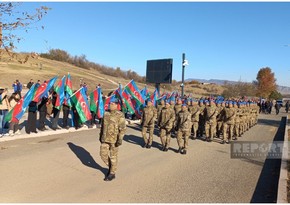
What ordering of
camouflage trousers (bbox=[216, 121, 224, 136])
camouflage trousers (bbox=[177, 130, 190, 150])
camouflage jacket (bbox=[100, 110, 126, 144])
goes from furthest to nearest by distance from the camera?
1. camouflage trousers (bbox=[216, 121, 224, 136])
2. camouflage trousers (bbox=[177, 130, 190, 150])
3. camouflage jacket (bbox=[100, 110, 126, 144])

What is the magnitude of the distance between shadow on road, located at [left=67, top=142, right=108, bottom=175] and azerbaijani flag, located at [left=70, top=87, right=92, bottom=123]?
2697 mm

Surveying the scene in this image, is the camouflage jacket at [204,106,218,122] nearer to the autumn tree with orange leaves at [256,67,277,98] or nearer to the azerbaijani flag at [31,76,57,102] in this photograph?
the azerbaijani flag at [31,76,57,102]

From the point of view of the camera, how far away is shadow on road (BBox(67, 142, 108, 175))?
8445 mm

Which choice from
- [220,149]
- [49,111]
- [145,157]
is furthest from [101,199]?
[49,111]

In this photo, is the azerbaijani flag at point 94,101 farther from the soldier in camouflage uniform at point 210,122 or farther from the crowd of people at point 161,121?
the soldier in camouflage uniform at point 210,122

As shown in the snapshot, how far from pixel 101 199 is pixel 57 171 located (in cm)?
227

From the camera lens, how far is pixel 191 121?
14.2 m

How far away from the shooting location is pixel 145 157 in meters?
10.0

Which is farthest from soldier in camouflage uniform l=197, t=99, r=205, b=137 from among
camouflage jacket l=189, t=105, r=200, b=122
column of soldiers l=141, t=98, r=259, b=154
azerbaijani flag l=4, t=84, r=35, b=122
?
azerbaijani flag l=4, t=84, r=35, b=122

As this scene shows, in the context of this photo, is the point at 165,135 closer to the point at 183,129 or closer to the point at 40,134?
the point at 183,129

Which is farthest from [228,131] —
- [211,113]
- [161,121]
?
[161,121]

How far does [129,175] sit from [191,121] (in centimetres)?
683

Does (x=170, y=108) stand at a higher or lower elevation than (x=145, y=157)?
higher

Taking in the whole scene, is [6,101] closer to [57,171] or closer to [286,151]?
[57,171]
